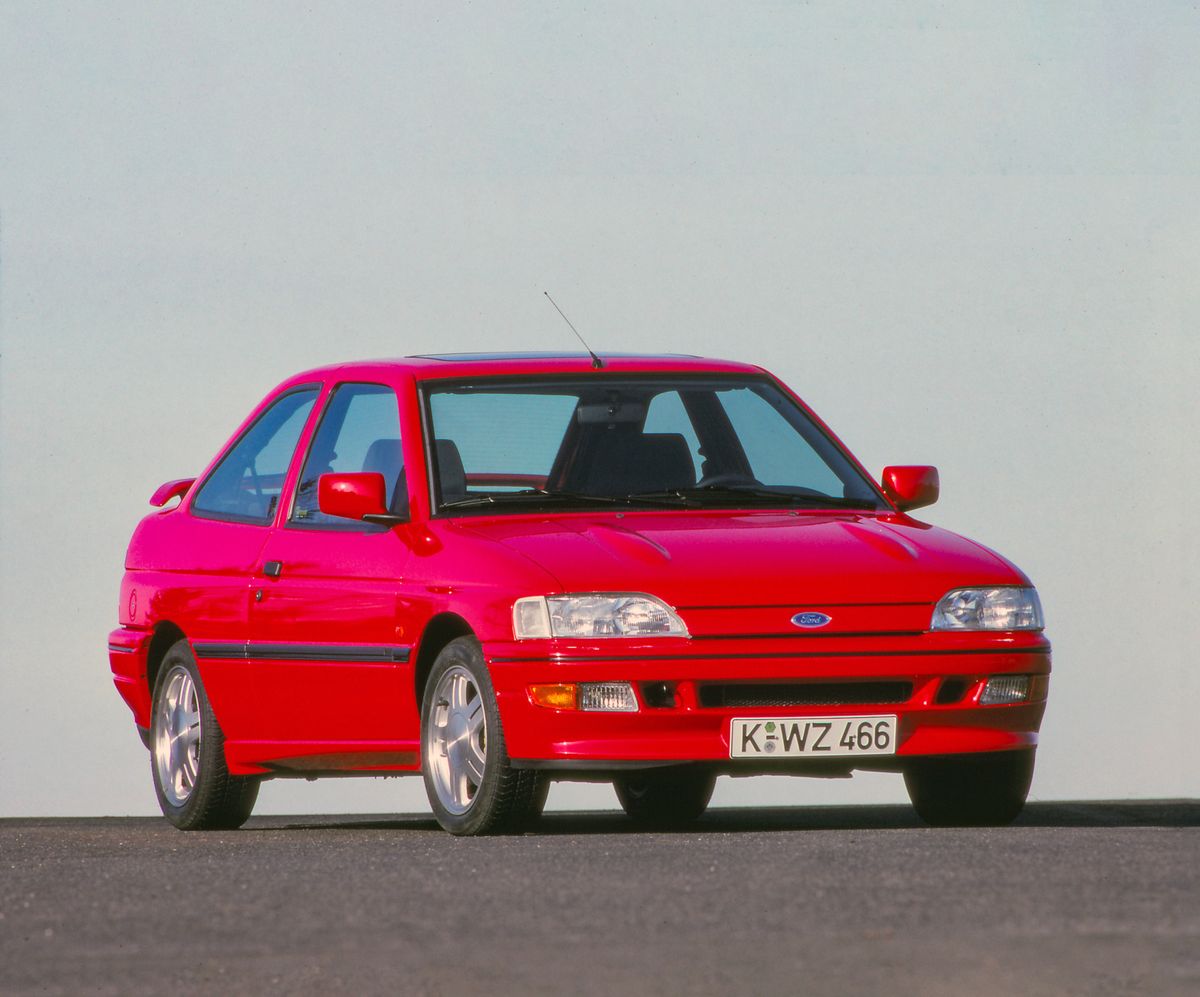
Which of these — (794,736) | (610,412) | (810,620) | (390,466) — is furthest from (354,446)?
(794,736)

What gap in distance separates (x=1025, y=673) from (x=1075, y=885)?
2148 mm

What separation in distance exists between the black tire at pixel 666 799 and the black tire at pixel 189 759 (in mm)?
1688

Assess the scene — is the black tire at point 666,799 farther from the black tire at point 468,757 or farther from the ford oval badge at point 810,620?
the ford oval badge at point 810,620

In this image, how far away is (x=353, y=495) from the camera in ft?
30.3

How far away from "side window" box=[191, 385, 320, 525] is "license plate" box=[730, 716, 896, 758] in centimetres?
259

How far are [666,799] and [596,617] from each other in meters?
3.05

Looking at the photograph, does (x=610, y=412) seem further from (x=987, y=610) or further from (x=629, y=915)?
(x=629, y=915)

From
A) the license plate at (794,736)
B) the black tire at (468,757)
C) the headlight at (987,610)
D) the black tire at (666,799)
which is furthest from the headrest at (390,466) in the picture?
the black tire at (666,799)

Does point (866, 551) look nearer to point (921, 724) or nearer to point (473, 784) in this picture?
point (921, 724)

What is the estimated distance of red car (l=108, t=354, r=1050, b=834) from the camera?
8.48m

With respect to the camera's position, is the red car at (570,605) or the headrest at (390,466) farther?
the headrest at (390,466)

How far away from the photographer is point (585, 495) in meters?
9.47

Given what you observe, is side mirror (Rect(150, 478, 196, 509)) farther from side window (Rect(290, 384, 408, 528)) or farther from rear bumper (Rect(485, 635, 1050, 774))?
rear bumper (Rect(485, 635, 1050, 774))

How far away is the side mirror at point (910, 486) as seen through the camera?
9.91 metres
